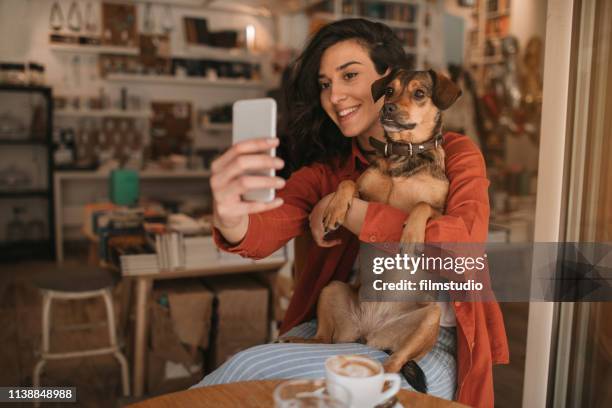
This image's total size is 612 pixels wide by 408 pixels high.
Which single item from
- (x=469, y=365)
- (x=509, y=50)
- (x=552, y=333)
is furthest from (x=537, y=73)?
(x=469, y=365)

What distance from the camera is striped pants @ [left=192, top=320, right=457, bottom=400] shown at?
1.45 metres

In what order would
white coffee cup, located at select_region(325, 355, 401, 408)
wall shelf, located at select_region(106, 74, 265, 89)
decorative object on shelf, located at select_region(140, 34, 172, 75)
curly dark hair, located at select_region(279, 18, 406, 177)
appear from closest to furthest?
1. white coffee cup, located at select_region(325, 355, 401, 408)
2. curly dark hair, located at select_region(279, 18, 406, 177)
3. wall shelf, located at select_region(106, 74, 265, 89)
4. decorative object on shelf, located at select_region(140, 34, 172, 75)

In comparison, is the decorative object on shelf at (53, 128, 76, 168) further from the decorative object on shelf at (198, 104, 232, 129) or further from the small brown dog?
the small brown dog

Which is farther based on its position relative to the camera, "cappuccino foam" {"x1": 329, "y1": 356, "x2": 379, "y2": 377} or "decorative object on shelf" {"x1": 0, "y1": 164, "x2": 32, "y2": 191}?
"decorative object on shelf" {"x1": 0, "y1": 164, "x2": 32, "y2": 191}

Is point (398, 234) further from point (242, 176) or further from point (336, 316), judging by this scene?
point (242, 176)

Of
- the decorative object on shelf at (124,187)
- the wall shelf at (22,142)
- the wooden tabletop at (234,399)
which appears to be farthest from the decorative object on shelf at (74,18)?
the wooden tabletop at (234,399)

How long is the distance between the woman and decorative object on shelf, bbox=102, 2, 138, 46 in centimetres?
563

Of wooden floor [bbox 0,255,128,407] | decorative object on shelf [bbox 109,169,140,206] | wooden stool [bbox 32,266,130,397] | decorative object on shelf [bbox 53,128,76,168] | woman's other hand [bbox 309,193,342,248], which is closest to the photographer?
woman's other hand [bbox 309,193,342,248]

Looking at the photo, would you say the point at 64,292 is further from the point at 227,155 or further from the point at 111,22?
the point at 111,22

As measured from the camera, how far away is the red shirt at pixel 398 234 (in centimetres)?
151

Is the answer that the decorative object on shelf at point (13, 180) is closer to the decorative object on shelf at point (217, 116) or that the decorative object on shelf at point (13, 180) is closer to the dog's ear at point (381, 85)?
the decorative object on shelf at point (217, 116)

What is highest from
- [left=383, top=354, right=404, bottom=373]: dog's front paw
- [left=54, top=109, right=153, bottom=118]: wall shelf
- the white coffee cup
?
[left=54, top=109, right=153, bottom=118]: wall shelf

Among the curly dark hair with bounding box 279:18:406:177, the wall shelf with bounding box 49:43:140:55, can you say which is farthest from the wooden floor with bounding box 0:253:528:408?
the wall shelf with bounding box 49:43:140:55

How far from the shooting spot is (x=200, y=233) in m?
3.18
